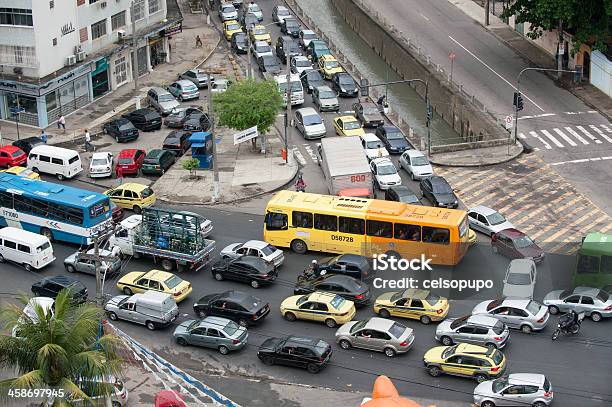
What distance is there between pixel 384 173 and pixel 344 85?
2036cm

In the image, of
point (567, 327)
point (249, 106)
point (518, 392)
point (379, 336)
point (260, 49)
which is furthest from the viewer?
point (260, 49)

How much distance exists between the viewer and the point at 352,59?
350ft

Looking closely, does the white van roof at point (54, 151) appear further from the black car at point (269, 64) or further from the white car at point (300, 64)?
the white car at point (300, 64)

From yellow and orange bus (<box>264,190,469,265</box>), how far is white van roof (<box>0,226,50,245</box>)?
1202 cm

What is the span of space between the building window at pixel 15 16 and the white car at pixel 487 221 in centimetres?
3505

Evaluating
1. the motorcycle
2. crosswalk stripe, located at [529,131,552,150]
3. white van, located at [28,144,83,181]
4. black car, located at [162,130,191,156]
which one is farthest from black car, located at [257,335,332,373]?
crosswalk stripe, located at [529,131,552,150]

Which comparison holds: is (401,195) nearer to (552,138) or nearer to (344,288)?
(344,288)

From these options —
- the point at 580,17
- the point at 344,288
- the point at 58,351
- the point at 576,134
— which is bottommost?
the point at 576,134

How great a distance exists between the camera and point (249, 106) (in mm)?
75062

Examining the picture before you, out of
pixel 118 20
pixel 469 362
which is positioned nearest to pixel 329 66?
pixel 118 20

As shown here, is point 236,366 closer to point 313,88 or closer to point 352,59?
point 313,88

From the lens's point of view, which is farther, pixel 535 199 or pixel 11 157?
pixel 11 157

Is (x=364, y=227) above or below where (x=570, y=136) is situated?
above

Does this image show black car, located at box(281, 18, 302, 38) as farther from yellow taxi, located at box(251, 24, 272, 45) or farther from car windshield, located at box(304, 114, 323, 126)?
car windshield, located at box(304, 114, 323, 126)
